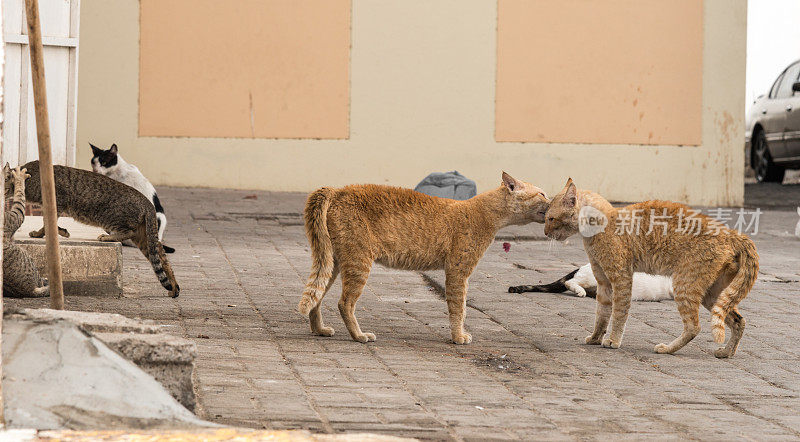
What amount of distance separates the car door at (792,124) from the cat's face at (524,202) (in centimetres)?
1359

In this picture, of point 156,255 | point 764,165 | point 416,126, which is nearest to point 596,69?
point 416,126

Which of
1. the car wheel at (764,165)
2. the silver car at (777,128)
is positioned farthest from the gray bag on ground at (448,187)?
the car wheel at (764,165)

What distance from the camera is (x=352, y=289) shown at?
621cm

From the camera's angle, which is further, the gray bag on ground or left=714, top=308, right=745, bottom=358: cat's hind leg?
the gray bag on ground

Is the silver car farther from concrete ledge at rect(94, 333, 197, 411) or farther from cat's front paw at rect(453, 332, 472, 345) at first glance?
concrete ledge at rect(94, 333, 197, 411)

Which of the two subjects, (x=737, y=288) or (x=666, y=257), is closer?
(x=737, y=288)

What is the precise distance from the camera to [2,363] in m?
3.87

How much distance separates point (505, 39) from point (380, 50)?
83.0 inches

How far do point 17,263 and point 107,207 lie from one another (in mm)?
1043

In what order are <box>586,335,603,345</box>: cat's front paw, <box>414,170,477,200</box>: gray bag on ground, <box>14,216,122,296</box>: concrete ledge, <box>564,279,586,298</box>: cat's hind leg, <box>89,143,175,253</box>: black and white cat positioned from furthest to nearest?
<box>414,170,477,200</box>: gray bag on ground
<box>89,143,175,253</box>: black and white cat
<box>564,279,586,298</box>: cat's hind leg
<box>14,216,122,296</box>: concrete ledge
<box>586,335,603,345</box>: cat's front paw

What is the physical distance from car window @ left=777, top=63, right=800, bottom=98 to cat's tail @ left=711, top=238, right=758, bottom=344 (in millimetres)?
14194

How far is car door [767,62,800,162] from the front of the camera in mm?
18750

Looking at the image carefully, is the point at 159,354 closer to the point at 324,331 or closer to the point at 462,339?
the point at 324,331

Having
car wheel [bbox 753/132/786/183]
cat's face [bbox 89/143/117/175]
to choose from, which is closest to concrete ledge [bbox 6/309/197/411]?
cat's face [bbox 89/143/117/175]
